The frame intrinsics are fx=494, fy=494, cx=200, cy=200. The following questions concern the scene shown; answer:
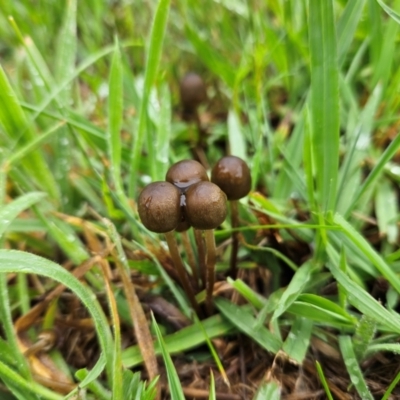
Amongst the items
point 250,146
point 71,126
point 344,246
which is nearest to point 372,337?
point 344,246

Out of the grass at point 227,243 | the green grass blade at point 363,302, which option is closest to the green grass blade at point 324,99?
the grass at point 227,243

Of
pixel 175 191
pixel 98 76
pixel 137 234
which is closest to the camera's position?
pixel 175 191

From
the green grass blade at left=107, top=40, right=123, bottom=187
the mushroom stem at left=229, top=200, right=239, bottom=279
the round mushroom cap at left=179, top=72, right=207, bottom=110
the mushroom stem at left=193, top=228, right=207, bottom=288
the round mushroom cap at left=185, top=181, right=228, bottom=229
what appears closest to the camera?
the round mushroom cap at left=185, top=181, right=228, bottom=229

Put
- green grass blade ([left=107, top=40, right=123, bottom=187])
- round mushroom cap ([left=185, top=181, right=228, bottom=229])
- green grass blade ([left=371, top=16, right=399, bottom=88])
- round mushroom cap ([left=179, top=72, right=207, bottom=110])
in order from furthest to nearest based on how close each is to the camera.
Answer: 1. round mushroom cap ([left=179, top=72, right=207, bottom=110])
2. green grass blade ([left=371, top=16, right=399, bottom=88])
3. green grass blade ([left=107, top=40, right=123, bottom=187])
4. round mushroom cap ([left=185, top=181, right=228, bottom=229])

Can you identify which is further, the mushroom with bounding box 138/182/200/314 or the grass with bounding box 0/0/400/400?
the grass with bounding box 0/0/400/400

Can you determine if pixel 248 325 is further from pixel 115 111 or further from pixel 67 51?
pixel 67 51

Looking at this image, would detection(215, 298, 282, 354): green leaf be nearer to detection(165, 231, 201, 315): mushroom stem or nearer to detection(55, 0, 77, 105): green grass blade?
detection(165, 231, 201, 315): mushroom stem

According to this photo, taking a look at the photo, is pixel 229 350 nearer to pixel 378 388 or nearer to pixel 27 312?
pixel 378 388

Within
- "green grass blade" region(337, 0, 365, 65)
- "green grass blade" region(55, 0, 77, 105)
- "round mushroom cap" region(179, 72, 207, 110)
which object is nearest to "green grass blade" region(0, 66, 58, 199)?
"green grass blade" region(55, 0, 77, 105)
